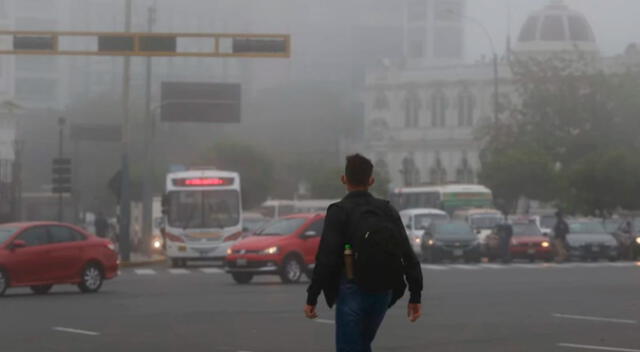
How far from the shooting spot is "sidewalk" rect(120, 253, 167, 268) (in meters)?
44.7

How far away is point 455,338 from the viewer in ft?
59.8

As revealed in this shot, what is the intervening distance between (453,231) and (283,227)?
54.7 feet

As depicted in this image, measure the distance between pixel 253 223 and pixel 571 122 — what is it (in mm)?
34186

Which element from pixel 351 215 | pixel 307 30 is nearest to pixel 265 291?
pixel 351 215

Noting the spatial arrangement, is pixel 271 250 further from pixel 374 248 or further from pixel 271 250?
pixel 374 248

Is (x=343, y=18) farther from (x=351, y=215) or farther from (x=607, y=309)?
(x=351, y=215)

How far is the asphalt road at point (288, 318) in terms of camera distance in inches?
690

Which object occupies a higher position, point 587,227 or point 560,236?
point 587,227

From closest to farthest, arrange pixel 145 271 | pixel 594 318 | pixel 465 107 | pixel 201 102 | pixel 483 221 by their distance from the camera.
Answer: pixel 594 318
pixel 145 271
pixel 201 102
pixel 483 221
pixel 465 107

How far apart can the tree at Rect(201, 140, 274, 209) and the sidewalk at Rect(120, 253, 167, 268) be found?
33569 millimetres

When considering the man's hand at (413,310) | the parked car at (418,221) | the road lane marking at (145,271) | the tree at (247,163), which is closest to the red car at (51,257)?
the road lane marking at (145,271)

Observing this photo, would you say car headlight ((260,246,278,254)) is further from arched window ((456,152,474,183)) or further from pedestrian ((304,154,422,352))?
arched window ((456,152,474,183))

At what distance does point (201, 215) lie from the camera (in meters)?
45.4

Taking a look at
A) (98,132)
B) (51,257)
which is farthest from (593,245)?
(51,257)
